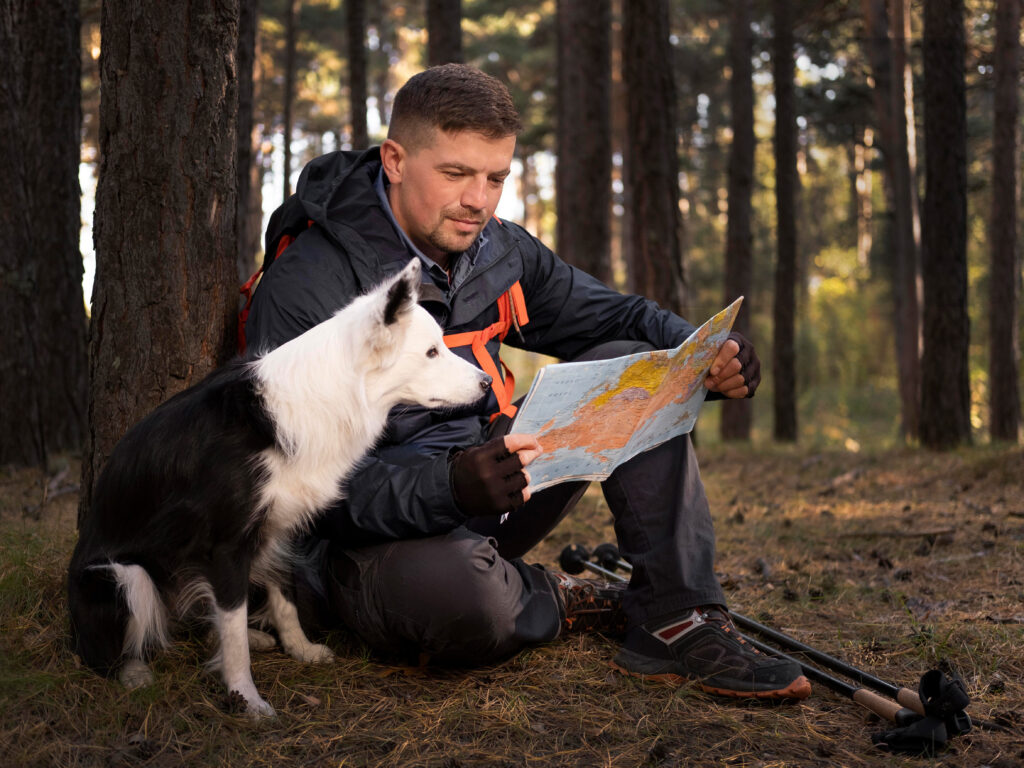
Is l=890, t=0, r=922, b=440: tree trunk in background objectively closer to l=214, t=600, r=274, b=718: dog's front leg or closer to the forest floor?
the forest floor

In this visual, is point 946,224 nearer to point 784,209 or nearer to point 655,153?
point 655,153

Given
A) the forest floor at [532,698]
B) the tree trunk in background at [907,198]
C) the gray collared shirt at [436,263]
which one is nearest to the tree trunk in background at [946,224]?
the tree trunk in background at [907,198]

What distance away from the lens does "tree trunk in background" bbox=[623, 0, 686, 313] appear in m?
9.53

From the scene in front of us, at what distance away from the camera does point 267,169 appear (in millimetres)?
31125

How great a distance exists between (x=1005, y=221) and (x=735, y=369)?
10.7 meters

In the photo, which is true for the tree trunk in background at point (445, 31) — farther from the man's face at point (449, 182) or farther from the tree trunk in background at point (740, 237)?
the man's face at point (449, 182)

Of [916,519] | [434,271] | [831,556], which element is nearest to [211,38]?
[434,271]

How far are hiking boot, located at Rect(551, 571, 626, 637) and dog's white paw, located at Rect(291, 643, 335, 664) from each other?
1.02 metres

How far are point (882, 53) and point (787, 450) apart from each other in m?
9.23

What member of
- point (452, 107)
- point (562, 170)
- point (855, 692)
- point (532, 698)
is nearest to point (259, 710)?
point (532, 698)

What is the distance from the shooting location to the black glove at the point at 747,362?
3.68 meters

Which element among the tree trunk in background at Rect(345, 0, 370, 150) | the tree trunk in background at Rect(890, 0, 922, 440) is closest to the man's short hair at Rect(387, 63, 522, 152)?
the tree trunk in background at Rect(345, 0, 370, 150)

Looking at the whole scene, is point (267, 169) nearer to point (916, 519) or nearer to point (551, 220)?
point (551, 220)

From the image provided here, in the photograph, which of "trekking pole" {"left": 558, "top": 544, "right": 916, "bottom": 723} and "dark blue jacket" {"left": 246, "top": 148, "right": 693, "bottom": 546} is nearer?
"trekking pole" {"left": 558, "top": 544, "right": 916, "bottom": 723}
